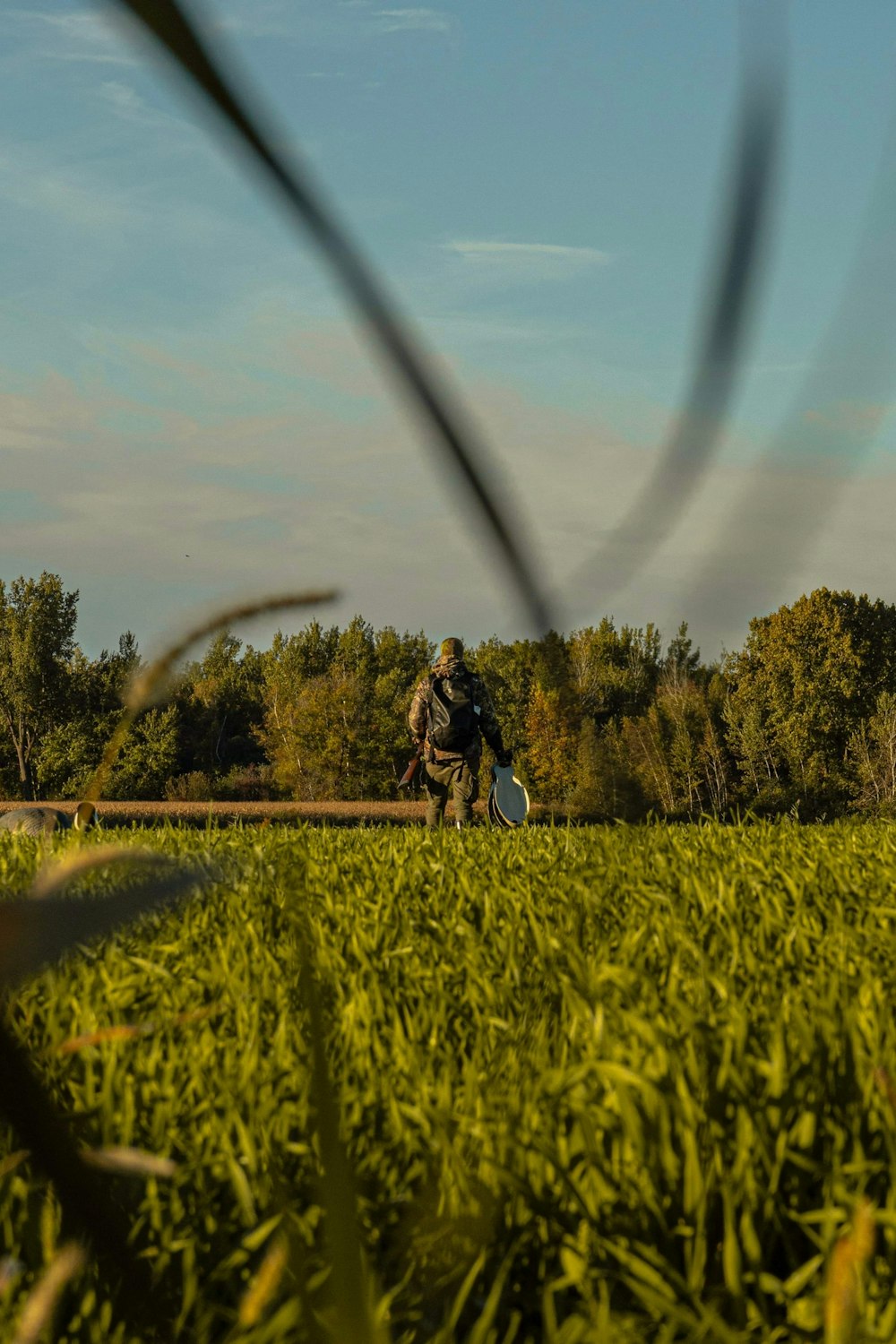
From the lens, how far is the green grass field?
175 cm

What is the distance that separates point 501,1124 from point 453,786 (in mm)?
10705

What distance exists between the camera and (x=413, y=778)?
13539mm

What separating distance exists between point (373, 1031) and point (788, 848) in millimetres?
3278

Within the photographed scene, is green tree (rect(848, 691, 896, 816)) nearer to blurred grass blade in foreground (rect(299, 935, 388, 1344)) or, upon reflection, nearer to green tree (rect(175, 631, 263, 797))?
green tree (rect(175, 631, 263, 797))

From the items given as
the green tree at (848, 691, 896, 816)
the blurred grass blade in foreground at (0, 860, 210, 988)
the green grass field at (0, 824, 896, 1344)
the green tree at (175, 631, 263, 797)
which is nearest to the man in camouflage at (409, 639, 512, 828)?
the green grass field at (0, 824, 896, 1344)

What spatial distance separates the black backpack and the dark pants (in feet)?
0.79

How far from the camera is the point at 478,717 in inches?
489

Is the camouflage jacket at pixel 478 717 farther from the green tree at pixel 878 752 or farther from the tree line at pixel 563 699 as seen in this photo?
the green tree at pixel 878 752

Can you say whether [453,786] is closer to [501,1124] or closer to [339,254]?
[501,1124]

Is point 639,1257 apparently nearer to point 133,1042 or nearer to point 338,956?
point 133,1042

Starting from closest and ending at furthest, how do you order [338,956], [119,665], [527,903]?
1. [119,665]
2. [338,956]
3. [527,903]

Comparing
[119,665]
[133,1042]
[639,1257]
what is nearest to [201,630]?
[119,665]

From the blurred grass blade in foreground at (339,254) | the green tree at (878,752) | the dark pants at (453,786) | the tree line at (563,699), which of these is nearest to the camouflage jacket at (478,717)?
the dark pants at (453,786)

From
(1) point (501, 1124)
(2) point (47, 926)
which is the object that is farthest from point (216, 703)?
(1) point (501, 1124)
